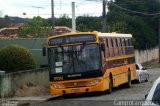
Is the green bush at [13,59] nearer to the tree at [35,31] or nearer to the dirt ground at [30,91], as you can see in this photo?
the dirt ground at [30,91]

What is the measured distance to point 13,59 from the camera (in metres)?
30.6

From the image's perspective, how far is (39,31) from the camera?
58.8 metres

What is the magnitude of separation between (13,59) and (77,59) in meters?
6.49

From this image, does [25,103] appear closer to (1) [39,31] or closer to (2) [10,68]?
(2) [10,68]

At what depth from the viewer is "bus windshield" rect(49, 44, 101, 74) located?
25250 millimetres

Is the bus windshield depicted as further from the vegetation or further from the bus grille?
the vegetation

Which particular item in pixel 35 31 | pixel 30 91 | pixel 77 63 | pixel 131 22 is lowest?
pixel 30 91

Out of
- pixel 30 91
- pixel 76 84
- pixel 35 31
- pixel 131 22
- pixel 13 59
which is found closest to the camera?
pixel 76 84

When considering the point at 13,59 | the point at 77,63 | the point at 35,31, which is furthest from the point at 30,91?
the point at 35,31

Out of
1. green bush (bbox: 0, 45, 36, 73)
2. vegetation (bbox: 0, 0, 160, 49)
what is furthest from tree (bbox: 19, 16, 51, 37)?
green bush (bbox: 0, 45, 36, 73)

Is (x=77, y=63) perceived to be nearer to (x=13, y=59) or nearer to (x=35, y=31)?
(x=13, y=59)

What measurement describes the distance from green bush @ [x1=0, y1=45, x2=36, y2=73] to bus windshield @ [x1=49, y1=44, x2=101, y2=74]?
568 centimetres

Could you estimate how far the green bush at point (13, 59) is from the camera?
30688mm

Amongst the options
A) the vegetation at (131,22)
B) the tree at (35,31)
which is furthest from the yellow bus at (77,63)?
the vegetation at (131,22)
